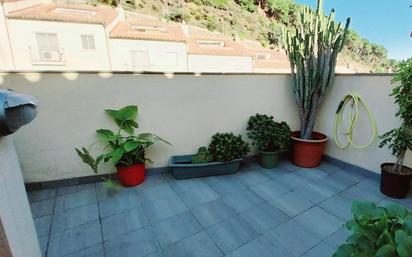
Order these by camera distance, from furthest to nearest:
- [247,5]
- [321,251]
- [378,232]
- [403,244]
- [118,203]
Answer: [247,5], [118,203], [321,251], [378,232], [403,244]

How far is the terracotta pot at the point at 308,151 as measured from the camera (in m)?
2.78

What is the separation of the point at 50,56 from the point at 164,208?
446 inches

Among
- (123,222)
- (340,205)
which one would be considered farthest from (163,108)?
(340,205)

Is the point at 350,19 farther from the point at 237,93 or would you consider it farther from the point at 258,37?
the point at 258,37

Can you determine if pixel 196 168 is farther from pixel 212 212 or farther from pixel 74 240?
pixel 74 240

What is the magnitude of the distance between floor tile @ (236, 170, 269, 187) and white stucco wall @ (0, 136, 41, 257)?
1904 millimetres

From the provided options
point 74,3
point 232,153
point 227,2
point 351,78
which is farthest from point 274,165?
point 227,2

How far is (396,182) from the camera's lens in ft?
6.91

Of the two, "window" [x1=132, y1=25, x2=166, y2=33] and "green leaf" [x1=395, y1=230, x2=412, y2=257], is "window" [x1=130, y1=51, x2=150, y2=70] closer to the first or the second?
"window" [x1=132, y1=25, x2=166, y2=33]

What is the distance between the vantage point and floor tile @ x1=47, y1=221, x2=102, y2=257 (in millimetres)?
1532

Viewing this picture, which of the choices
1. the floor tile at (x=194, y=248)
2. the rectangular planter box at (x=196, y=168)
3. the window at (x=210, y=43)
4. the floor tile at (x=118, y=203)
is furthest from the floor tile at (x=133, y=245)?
the window at (x=210, y=43)

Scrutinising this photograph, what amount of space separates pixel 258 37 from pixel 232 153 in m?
19.7

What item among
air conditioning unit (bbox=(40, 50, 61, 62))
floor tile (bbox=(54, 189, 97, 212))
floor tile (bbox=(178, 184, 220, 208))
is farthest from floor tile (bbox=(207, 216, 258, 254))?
air conditioning unit (bbox=(40, 50, 61, 62))

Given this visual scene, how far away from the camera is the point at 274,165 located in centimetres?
285
